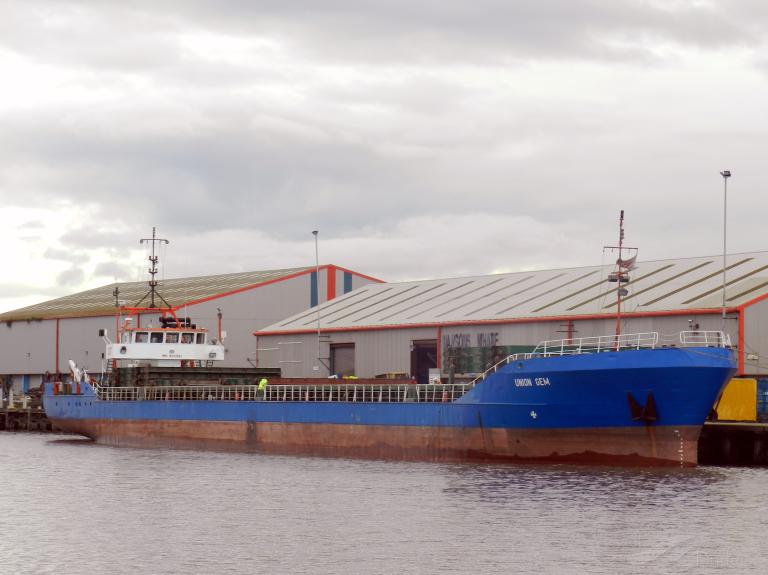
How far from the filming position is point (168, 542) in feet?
88.8

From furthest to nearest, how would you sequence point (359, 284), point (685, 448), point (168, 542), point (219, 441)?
point (359, 284) < point (219, 441) < point (685, 448) < point (168, 542)

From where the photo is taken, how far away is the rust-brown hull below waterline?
38.8 m

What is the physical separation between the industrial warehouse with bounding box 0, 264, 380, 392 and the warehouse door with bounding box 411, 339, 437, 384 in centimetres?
1572

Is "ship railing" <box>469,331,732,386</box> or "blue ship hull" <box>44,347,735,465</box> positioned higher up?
"ship railing" <box>469,331,732,386</box>

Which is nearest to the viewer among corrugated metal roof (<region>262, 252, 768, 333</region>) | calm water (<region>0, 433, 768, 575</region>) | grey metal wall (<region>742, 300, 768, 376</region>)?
calm water (<region>0, 433, 768, 575</region>)

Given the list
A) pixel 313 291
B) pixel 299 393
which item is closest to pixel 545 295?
pixel 299 393

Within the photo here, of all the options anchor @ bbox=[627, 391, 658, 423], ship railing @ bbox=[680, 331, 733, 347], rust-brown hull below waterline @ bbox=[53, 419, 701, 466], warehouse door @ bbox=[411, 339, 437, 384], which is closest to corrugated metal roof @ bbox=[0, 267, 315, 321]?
warehouse door @ bbox=[411, 339, 437, 384]

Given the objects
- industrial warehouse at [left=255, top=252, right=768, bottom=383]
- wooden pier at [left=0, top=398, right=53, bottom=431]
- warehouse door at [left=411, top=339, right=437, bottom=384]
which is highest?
industrial warehouse at [left=255, top=252, right=768, bottom=383]

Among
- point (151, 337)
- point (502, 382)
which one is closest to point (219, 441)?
point (151, 337)

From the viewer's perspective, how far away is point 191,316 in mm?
82438

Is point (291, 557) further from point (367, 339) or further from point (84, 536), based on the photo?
point (367, 339)

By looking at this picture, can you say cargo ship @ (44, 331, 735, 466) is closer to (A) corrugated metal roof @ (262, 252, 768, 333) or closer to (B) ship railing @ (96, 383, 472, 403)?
(B) ship railing @ (96, 383, 472, 403)

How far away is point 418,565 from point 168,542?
6.01 meters

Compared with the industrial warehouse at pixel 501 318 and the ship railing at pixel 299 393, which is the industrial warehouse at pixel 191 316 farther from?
the ship railing at pixel 299 393
